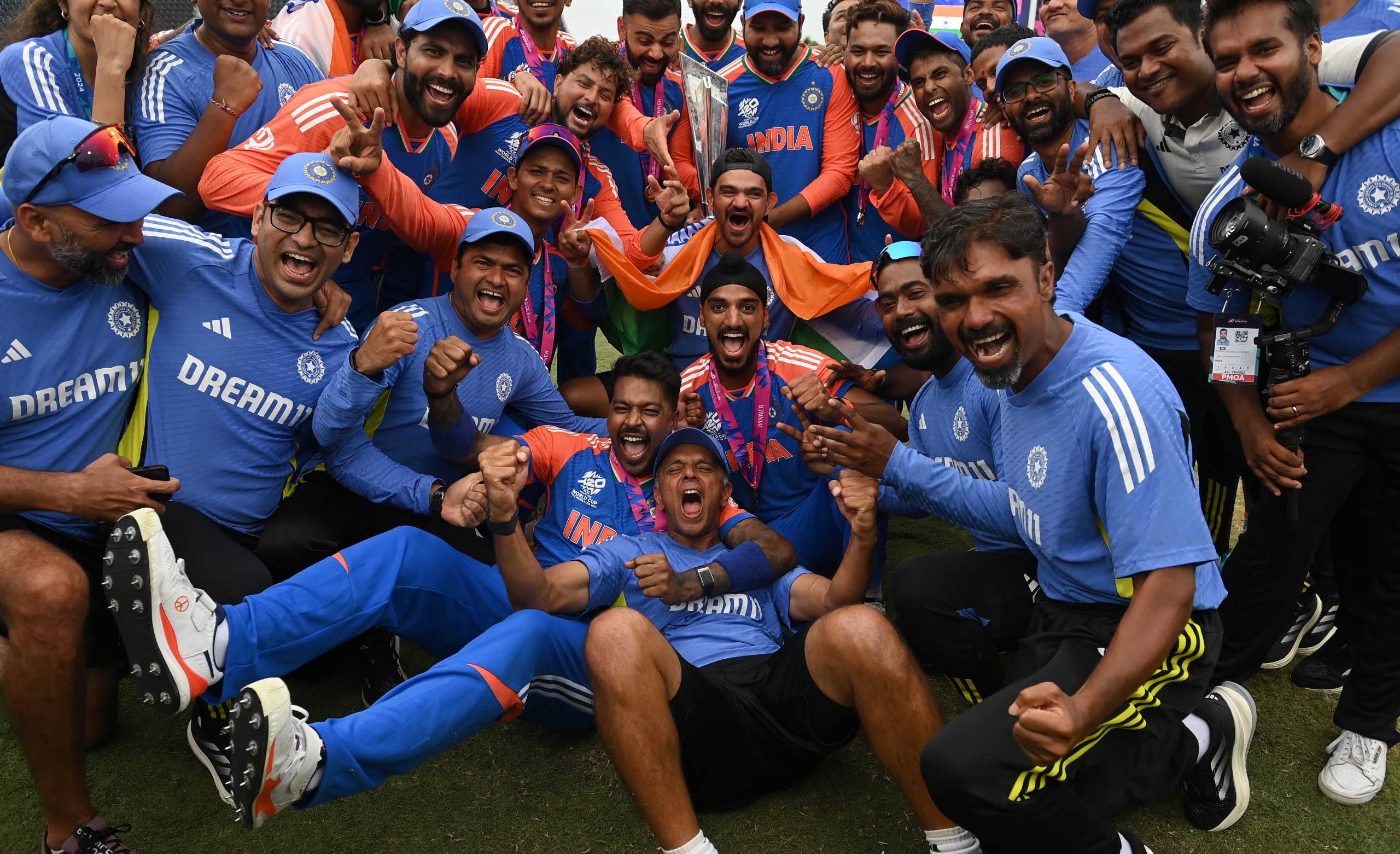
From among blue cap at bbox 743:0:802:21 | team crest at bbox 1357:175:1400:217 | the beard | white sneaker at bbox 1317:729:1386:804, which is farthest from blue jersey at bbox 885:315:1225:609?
blue cap at bbox 743:0:802:21

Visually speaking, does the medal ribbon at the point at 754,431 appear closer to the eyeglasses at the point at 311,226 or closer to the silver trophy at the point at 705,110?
the silver trophy at the point at 705,110

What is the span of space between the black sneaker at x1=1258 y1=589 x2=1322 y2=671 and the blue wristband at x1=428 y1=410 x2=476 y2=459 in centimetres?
379

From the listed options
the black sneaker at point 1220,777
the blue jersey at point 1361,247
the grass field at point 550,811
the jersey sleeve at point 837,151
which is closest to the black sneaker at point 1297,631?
the grass field at point 550,811

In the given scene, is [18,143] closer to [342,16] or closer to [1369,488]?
[342,16]

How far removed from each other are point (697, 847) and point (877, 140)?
4412mm

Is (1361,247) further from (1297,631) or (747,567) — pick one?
(747,567)

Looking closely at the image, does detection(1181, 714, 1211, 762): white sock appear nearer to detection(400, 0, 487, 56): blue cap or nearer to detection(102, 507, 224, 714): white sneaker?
detection(102, 507, 224, 714): white sneaker

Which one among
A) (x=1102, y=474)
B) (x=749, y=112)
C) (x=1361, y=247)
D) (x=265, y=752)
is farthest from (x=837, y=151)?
(x=265, y=752)

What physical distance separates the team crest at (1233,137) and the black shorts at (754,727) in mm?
2679

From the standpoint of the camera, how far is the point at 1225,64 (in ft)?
11.5

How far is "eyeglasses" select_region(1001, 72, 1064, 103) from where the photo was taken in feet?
15.8

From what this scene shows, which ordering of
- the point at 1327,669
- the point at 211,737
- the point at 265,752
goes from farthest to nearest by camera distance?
the point at 1327,669 → the point at 211,737 → the point at 265,752

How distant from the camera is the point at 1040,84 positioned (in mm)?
4824

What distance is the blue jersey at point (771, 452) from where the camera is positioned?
5176mm
